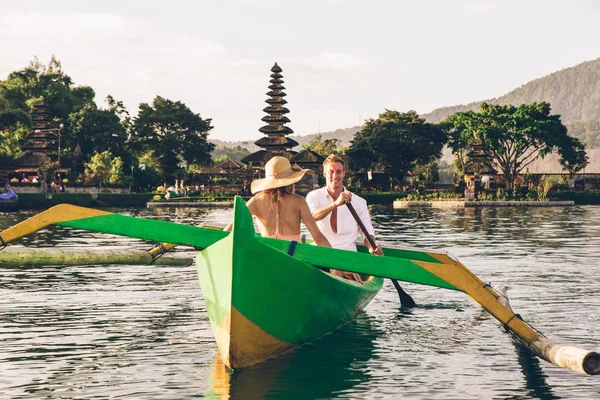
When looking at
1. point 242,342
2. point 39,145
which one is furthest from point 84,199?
point 242,342

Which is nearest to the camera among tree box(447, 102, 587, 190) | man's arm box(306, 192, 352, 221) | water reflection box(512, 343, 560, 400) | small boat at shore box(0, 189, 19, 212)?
water reflection box(512, 343, 560, 400)

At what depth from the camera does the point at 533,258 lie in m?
20.2

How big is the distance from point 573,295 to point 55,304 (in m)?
7.52

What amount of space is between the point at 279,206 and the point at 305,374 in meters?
1.62

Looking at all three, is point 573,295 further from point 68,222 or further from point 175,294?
point 68,222

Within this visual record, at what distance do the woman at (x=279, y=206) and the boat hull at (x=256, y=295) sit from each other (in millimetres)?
651

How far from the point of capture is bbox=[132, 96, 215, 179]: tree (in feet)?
331

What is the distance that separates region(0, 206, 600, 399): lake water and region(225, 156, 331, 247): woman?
1.25m

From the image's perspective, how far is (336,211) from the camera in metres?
10.6

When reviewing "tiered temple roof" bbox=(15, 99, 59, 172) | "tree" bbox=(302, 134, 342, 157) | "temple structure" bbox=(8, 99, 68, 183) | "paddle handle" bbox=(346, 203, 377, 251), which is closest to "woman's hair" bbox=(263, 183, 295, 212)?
"paddle handle" bbox=(346, 203, 377, 251)

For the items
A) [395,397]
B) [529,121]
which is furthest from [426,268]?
[529,121]

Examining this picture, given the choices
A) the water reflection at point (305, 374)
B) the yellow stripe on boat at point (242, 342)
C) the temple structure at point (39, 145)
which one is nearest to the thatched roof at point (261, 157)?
the temple structure at point (39, 145)

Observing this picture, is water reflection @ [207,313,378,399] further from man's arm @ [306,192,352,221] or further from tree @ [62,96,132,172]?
tree @ [62,96,132,172]

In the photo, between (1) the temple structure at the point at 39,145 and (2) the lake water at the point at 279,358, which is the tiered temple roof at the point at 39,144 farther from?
(2) the lake water at the point at 279,358
